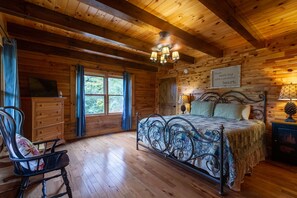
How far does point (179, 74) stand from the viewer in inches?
204

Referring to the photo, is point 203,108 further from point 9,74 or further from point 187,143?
point 9,74

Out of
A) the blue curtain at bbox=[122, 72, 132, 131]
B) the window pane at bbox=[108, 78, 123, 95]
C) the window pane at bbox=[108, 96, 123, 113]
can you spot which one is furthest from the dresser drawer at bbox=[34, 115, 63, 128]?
the blue curtain at bbox=[122, 72, 132, 131]

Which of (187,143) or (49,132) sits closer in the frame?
(187,143)

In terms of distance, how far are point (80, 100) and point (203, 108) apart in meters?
3.40

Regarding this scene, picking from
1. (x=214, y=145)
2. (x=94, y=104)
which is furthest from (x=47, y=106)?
(x=214, y=145)

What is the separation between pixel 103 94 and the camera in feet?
15.9

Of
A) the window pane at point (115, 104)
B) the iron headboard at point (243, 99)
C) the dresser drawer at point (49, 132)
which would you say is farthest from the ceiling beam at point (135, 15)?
the window pane at point (115, 104)

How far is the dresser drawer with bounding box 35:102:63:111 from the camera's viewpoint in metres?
3.20

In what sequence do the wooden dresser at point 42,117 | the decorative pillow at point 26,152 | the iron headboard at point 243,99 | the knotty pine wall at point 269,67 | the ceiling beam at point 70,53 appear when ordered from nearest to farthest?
the decorative pillow at point 26,152 < the knotty pine wall at point 269,67 < the wooden dresser at point 42,117 < the iron headboard at point 243,99 < the ceiling beam at point 70,53

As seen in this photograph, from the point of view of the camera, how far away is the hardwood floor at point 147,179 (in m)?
1.91

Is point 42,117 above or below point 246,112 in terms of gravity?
below

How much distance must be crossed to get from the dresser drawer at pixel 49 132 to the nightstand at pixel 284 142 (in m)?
4.73

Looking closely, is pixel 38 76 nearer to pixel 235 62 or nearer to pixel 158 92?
pixel 158 92

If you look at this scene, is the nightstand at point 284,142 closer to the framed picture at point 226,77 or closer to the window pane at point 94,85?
the framed picture at point 226,77
